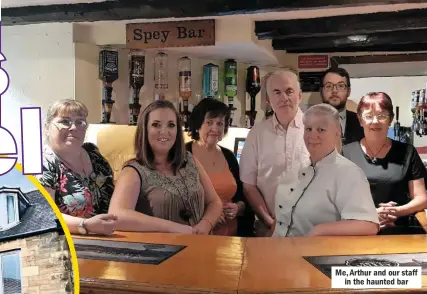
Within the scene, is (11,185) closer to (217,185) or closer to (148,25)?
(217,185)

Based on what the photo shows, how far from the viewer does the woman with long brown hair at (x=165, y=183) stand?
155cm

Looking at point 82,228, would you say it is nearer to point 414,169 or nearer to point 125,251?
point 125,251

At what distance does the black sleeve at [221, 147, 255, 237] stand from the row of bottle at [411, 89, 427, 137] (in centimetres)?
130

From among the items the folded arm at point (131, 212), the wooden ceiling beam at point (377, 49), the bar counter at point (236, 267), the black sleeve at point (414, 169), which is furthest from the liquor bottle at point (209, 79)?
the bar counter at point (236, 267)

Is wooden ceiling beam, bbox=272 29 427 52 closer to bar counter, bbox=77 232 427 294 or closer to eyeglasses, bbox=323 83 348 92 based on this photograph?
eyeglasses, bbox=323 83 348 92

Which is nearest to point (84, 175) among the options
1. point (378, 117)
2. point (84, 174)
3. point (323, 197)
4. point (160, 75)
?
point (84, 174)

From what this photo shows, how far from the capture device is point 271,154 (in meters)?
2.00

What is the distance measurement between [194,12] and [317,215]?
1544mm

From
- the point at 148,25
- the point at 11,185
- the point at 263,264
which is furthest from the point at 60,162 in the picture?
the point at 148,25

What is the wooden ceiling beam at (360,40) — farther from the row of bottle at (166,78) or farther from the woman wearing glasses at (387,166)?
the woman wearing glasses at (387,166)

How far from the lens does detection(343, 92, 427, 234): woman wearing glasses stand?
182cm

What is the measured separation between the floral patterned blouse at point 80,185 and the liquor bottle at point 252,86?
84.3 inches

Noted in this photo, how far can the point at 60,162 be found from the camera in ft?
4.79

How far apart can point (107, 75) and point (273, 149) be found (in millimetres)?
1241
